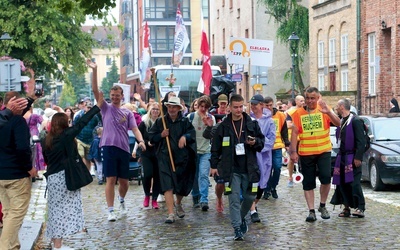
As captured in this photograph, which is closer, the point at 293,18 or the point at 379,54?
the point at 379,54

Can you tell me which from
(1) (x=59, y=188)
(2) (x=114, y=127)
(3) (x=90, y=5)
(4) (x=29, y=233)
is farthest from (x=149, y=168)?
(1) (x=59, y=188)

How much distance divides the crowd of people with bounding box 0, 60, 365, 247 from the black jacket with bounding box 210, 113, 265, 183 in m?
0.01

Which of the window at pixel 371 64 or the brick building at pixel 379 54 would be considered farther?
the window at pixel 371 64

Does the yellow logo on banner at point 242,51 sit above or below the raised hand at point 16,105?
above

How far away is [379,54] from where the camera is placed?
125 feet

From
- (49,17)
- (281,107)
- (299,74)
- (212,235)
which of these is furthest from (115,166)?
(299,74)

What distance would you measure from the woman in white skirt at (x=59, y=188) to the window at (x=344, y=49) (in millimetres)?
31615

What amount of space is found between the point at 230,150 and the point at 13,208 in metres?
2.87

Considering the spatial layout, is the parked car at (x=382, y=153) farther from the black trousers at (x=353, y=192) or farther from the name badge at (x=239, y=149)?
the name badge at (x=239, y=149)

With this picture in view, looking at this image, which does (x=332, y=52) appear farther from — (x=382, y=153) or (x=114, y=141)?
(x=114, y=141)

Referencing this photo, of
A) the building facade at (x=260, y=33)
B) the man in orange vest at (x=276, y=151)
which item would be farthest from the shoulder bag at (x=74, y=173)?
the building facade at (x=260, y=33)

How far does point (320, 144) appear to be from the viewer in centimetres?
→ 1373

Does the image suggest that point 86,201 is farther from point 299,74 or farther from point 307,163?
point 299,74

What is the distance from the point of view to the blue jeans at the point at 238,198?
11914mm
